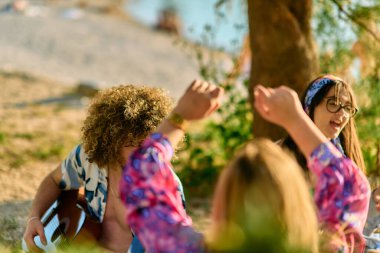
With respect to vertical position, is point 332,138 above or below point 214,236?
below

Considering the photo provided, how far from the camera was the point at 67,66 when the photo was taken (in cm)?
1045

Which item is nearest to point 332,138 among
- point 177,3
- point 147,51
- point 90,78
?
point 90,78

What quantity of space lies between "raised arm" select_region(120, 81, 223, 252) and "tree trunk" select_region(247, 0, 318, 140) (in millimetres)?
3217

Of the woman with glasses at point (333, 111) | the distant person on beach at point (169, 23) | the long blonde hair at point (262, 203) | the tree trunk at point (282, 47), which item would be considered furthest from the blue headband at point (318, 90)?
the distant person on beach at point (169, 23)

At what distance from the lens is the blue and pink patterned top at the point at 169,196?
177 cm

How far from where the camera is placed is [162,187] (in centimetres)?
180

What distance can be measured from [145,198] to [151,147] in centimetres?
14

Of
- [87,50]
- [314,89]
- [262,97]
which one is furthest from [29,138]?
[87,50]

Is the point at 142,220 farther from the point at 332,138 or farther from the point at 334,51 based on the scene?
the point at 334,51

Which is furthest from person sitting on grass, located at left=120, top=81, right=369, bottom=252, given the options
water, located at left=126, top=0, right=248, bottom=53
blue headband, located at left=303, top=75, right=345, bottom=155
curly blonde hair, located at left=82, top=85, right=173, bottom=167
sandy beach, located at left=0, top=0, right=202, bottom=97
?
water, located at left=126, top=0, right=248, bottom=53

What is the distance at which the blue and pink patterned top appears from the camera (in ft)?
5.82

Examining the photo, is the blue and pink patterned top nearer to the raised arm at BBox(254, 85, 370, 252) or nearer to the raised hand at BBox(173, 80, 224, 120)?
the raised arm at BBox(254, 85, 370, 252)

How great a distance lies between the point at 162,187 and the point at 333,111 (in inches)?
61.1

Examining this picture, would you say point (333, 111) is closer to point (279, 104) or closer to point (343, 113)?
point (343, 113)
